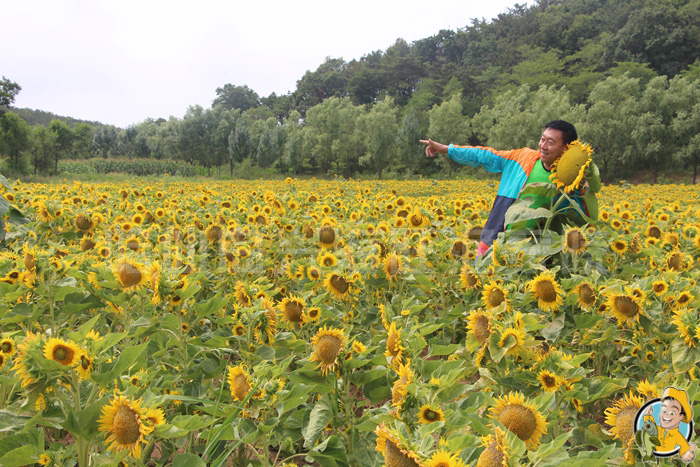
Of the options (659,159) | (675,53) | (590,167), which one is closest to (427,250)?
(590,167)

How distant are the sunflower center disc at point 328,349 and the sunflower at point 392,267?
1203 millimetres

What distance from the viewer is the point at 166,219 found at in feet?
16.2

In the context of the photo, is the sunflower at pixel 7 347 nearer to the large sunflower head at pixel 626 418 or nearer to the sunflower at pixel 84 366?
the sunflower at pixel 84 366

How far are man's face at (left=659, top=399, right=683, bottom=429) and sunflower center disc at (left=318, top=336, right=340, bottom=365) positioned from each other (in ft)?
3.36

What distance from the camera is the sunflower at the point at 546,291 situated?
1951 mm

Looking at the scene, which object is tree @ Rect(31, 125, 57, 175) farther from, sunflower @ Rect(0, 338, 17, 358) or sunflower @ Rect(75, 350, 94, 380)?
sunflower @ Rect(75, 350, 94, 380)

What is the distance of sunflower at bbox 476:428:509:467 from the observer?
83 cm

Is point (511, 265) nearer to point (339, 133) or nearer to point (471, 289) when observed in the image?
point (471, 289)

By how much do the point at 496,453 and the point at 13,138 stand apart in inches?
1350

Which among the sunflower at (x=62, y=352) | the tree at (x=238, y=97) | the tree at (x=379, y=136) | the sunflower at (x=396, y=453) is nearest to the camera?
the sunflower at (x=396, y=453)

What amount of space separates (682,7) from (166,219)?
67043mm

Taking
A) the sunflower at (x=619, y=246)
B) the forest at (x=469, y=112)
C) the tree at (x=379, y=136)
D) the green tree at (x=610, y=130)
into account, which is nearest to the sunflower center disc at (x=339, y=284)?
the sunflower at (x=619, y=246)

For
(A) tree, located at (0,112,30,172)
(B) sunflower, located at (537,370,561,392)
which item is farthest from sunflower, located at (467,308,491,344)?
(A) tree, located at (0,112,30,172)

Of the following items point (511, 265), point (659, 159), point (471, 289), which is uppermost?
point (659, 159)
